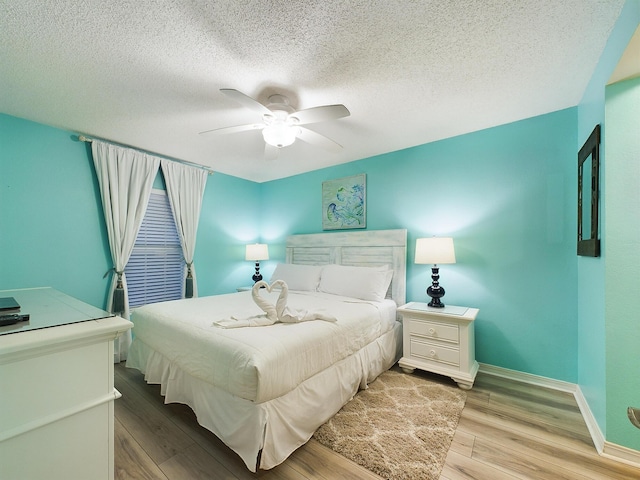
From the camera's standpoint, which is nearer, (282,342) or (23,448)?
(23,448)

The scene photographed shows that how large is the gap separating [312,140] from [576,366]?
3.02m

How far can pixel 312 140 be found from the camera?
2.51 meters

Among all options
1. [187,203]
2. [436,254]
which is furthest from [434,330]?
[187,203]

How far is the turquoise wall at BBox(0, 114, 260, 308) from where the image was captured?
2498 millimetres

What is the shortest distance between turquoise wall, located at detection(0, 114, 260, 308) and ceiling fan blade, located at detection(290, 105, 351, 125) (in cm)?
258

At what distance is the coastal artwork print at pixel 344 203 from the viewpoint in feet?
11.9

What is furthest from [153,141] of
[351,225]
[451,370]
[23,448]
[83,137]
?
[451,370]

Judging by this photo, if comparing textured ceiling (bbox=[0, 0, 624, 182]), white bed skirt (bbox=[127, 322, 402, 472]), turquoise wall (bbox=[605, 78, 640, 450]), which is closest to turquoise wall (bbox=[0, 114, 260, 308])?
textured ceiling (bbox=[0, 0, 624, 182])

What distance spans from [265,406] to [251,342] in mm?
341

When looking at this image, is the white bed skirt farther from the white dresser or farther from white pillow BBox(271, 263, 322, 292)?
white pillow BBox(271, 263, 322, 292)

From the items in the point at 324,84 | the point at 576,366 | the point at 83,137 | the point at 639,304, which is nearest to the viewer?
the point at 639,304

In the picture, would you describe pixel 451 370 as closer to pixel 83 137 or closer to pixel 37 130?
pixel 83 137

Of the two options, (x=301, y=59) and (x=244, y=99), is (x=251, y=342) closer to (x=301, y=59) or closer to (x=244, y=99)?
(x=244, y=99)

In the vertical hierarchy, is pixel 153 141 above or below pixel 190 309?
above
